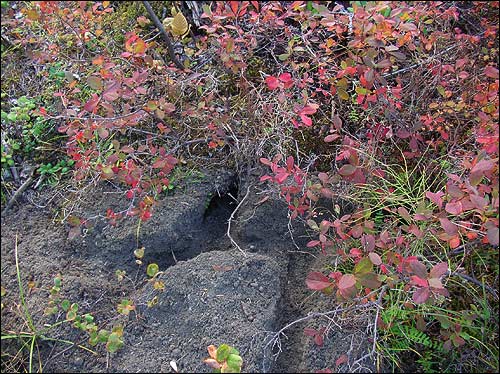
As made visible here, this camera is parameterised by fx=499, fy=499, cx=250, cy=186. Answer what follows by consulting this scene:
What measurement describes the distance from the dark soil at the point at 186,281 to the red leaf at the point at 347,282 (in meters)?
0.28

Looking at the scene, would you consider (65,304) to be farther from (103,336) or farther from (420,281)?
(420,281)

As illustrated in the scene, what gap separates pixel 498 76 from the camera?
1705 millimetres

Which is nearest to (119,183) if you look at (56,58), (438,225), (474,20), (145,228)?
(145,228)

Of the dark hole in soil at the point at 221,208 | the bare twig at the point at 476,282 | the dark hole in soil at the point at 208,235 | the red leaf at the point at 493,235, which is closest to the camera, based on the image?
the red leaf at the point at 493,235

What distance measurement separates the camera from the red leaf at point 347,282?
56.0 inches

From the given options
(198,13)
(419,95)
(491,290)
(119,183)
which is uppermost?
(198,13)

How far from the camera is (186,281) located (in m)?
1.78

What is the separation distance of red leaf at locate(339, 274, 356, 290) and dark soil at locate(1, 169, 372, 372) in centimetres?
28

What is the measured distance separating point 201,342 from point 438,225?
3.01 ft

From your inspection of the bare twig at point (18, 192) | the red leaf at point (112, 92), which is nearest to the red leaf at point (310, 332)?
the red leaf at point (112, 92)

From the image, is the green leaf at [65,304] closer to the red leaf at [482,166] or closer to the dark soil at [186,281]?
the dark soil at [186,281]

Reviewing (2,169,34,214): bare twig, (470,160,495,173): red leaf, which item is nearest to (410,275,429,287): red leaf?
(470,160,495,173): red leaf

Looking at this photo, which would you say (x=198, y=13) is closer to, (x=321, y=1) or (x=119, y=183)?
(x=321, y=1)

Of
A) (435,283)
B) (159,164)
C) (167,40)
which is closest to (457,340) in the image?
(435,283)
